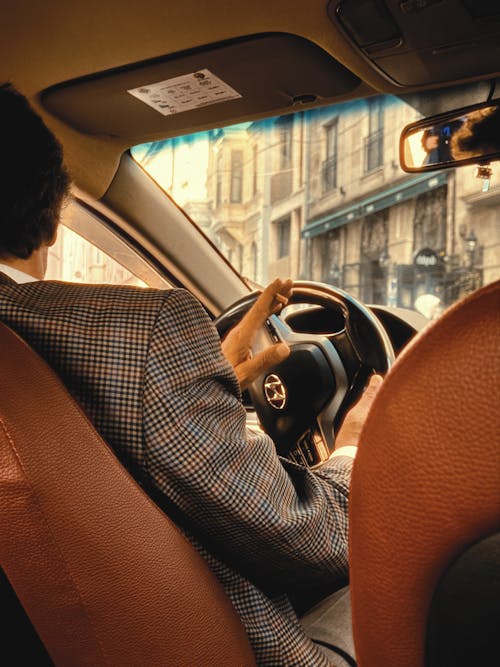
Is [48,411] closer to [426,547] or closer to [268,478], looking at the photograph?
[268,478]

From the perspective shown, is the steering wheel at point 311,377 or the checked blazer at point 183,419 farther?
the steering wheel at point 311,377

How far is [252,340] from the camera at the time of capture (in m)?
1.43

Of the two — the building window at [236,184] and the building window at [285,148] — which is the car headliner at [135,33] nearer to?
the building window at [236,184]

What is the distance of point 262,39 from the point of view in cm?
170

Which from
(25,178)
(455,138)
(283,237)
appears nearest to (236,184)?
(283,237)

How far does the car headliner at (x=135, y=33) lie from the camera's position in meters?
1.59

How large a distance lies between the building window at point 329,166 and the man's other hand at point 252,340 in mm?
3852

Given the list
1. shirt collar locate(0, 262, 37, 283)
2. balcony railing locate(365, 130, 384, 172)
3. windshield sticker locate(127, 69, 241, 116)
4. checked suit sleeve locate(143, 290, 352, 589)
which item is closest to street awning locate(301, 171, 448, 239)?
balcony railing locate(365, 130, 384, 172)

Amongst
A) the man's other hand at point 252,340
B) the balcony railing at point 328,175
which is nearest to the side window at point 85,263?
the man's other hand at point 252,340

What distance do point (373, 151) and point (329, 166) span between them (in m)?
0.38

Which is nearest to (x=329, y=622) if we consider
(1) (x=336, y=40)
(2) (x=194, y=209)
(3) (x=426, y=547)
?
(3) (x=426, y=547)

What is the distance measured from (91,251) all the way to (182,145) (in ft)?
1.67

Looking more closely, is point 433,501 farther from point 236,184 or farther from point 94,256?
point 236,184

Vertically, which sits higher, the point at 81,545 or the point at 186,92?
the point at 186,92
